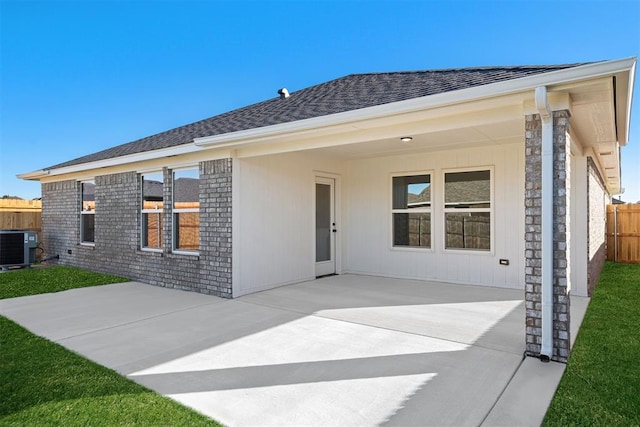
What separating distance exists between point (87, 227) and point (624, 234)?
16.3 meters

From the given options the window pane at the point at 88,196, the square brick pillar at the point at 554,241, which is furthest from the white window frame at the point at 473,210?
the window pane at the point at 88,196

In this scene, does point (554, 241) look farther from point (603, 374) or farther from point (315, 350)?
point (315, 350)

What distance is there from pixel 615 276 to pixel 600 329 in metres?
5.66

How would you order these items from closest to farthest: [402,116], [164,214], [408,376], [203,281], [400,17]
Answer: [408,376] < [402,116] < [203,281] < [164,214] < [400,17]

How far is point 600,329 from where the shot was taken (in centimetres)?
466

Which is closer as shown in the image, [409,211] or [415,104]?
[415,104]

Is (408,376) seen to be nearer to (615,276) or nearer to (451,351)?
(451,351)

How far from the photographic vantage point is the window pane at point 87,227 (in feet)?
33.0

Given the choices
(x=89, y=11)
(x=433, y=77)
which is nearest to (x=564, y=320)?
(x=433, y=77)

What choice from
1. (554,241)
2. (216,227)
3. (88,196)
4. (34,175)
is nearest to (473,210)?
(554,241)

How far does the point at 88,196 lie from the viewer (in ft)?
34.5

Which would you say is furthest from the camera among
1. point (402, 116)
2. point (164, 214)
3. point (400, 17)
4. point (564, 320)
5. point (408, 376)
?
point (400, 17)

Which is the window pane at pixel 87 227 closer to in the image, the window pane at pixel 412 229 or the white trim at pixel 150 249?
the white trim at pixel 150 249

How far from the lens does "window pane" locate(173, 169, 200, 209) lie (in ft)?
24.5
